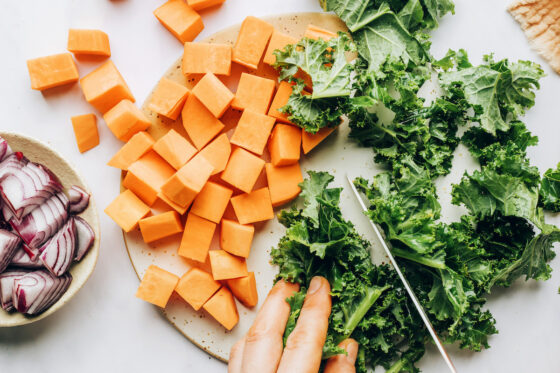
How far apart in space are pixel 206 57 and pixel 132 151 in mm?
827

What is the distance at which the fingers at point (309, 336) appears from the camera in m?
2.27

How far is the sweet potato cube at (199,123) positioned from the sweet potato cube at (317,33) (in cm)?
87

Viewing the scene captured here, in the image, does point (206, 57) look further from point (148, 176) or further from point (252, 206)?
point (252, 206)

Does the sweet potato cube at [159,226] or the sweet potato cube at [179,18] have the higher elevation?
the sweet potato cube at [179,18]

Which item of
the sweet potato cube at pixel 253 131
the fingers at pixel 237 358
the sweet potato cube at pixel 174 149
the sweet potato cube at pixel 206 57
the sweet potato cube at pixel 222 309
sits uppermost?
the sweet potato cube at pixel 206 57

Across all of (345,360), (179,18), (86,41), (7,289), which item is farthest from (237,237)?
(86,41)

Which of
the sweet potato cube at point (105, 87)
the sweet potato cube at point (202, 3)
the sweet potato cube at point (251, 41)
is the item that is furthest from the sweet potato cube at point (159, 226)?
the sweet potato cube at point (202, 3)

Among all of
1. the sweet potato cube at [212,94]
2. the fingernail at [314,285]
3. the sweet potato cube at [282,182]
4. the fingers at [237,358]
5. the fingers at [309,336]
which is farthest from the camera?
the sweet potato cube at [282,182]

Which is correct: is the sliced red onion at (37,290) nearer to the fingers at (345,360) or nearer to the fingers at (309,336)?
the fingers at (309,336)

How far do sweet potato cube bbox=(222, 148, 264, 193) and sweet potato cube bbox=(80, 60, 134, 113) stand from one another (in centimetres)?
92

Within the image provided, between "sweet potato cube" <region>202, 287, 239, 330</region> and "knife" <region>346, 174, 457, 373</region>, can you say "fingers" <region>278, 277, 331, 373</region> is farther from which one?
"sweet potato cube" <region>202, 287, 239, 330</region>

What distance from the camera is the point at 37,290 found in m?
2.83

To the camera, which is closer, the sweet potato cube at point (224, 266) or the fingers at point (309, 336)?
the fingers at point (309, 336)

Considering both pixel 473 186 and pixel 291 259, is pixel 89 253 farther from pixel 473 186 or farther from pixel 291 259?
pixel 473 186
